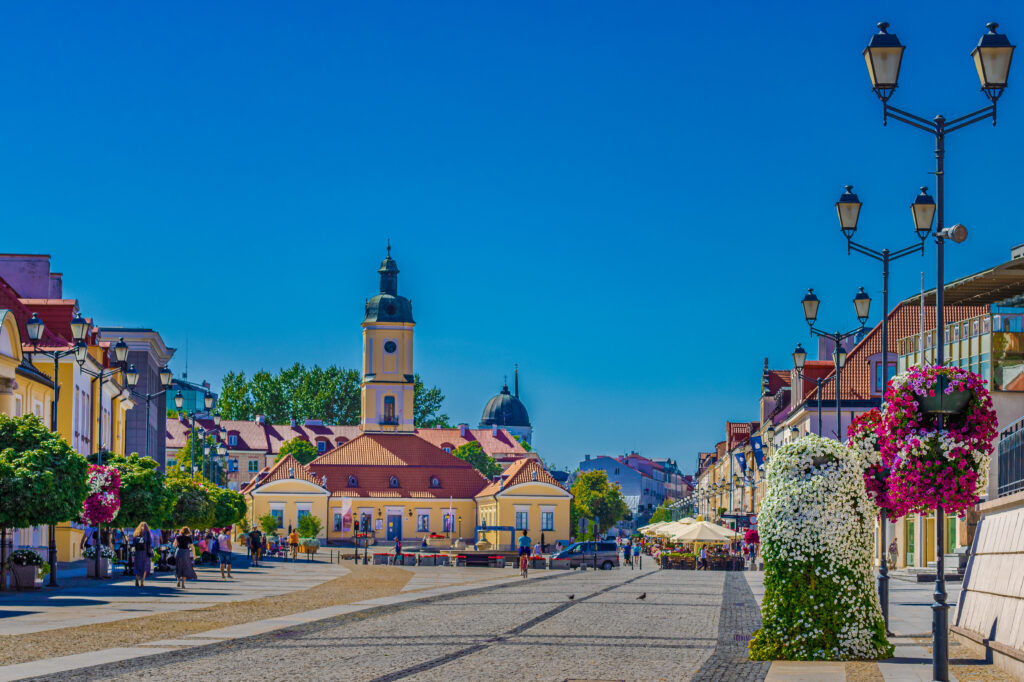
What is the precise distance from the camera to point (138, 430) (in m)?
91.5

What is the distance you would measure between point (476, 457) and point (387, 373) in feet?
102

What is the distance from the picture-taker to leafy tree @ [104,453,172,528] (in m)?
42.4

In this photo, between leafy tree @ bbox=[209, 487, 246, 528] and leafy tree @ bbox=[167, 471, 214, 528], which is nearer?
leafy tree @ bbox=[167, 471, 214, 528]

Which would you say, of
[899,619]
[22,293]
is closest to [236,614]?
[899,619]

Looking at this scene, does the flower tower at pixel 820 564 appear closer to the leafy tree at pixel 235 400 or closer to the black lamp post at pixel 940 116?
the black lamp post at pixel 940 116

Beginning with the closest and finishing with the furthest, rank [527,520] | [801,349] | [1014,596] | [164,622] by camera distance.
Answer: [1014,596], [164,622], [801,349], [527,520]

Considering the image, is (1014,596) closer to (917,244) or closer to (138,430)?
(917,244)

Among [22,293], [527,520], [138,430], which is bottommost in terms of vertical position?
[527,520]

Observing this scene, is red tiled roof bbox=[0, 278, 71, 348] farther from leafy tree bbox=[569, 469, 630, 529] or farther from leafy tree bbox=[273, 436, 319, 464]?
leafy tree bbox=[569, 469, 630, 529]

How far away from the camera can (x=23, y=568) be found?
108ft

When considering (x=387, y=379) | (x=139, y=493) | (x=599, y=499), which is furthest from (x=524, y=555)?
(x=599, y=499)

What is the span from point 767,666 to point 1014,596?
3.25 m

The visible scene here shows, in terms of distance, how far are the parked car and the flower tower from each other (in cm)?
5408

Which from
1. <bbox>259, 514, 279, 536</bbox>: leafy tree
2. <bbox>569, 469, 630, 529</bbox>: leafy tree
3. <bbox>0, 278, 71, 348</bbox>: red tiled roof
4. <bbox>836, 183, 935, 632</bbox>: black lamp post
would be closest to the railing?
<bbox>836, 183, 935, 632</bbox>: black lamp post
